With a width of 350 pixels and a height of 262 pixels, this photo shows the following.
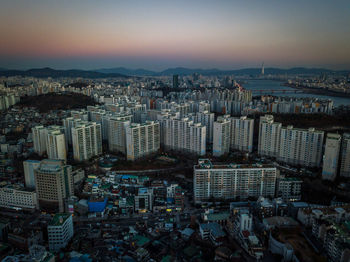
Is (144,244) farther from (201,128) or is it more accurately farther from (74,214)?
(201,128)

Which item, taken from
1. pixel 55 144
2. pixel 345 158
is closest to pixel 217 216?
pixel 345 158

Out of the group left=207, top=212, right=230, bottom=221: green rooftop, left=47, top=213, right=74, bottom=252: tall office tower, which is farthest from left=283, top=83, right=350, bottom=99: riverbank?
left=47, top=213, right=74, bottom=252: tall office tower

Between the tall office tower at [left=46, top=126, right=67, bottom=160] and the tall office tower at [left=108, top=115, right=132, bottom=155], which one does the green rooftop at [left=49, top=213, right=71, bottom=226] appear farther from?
the tall office tower at [left=108, top=115, right=132, bottom=155]

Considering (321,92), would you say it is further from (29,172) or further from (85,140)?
(29,172)

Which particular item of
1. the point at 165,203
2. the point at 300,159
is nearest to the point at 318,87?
the point at 300,159

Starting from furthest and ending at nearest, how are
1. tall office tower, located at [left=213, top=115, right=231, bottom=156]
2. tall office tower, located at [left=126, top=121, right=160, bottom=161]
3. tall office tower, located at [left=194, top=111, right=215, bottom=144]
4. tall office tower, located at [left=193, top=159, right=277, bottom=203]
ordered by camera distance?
tall office tower, located at [left=194, top=111, right=215, bottom=144] → tall office tower, located at [left=213, top=115, right=231, bottom=156] → tall office tower, located at [left=126, top=121, right=160, bottom=161] → tall office tower, located at [left=193, top=159, right=277, bottom=203]

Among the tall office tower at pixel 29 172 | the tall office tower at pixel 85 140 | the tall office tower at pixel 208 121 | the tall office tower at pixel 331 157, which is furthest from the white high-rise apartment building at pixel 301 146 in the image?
the tall office tower at pixel 29 172
